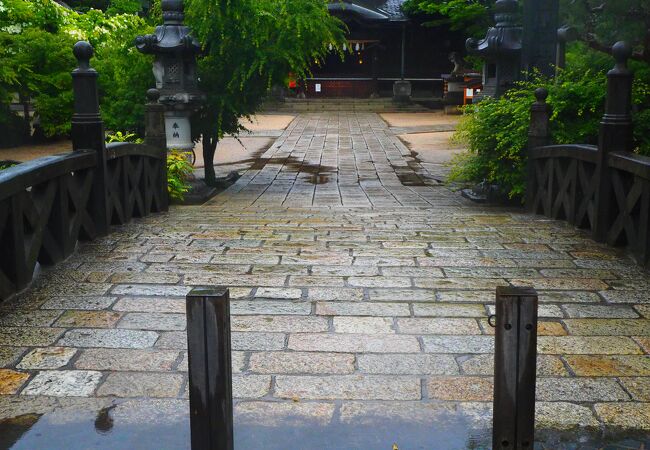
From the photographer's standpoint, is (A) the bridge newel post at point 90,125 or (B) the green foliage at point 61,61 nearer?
(A) the bridge newel post at point 90,125

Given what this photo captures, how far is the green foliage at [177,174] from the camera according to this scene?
10.5 m

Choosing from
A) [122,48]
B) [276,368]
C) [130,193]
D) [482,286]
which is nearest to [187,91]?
[122,48]

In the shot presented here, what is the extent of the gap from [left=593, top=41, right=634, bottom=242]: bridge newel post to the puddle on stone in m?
3.98

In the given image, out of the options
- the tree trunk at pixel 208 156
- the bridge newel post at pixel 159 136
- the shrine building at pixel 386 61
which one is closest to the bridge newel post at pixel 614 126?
the bridge newel post at pixel 159 136

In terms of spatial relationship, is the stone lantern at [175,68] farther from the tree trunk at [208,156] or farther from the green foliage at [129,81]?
the tree trunk at [208,156]

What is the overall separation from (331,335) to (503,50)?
9566 millimetres

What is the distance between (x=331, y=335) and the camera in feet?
14.0

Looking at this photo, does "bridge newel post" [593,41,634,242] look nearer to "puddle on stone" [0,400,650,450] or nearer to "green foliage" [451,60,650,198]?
"green foliage" [451,60,650,198]

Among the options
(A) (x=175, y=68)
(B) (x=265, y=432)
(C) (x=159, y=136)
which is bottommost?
(B) (x=265, y=432)

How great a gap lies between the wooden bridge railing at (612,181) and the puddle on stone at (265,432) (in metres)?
3.16

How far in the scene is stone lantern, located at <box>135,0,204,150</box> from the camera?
1238 cm

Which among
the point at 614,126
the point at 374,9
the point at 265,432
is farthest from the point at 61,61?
the point at 374,9

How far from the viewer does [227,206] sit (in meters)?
11.1

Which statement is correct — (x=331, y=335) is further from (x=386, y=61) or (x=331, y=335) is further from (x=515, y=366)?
(x=386, y=61)
